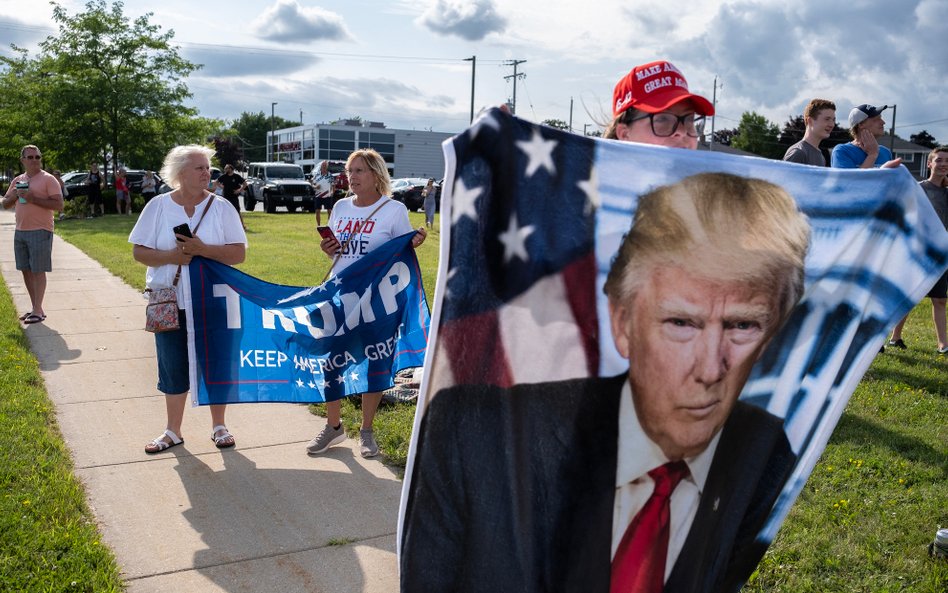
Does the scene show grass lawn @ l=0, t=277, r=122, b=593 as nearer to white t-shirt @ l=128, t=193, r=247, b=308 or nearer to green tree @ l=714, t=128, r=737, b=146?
white t-shirt @ l=128, t=193, r=247, b=308

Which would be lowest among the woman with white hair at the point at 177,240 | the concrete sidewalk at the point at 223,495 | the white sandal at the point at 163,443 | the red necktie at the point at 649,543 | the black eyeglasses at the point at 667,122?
the concrete sidewalk at the point at 223,495

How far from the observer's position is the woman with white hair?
5164 millimetres

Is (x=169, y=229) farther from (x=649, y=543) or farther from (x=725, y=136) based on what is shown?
(x=725, y=136)

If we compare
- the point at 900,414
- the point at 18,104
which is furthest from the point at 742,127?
the point at 900,414

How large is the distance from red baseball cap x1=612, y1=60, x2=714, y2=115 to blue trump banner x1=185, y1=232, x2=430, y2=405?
8.81ft

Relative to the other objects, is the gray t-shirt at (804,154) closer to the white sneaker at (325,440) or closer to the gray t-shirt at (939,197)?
the gray t-shirt at (939,197)

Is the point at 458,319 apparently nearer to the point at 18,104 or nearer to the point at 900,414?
the point at 900,414

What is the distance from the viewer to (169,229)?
518 centimetres

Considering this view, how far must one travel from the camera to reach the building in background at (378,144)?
2672 inches

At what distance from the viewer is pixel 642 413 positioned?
2.43 metres

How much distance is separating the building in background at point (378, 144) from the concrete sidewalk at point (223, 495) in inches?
2419

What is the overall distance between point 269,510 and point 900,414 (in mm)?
4486

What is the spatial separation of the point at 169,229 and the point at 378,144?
226ft

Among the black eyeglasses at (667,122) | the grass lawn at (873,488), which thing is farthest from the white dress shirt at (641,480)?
the grass lawn at (873,488)
